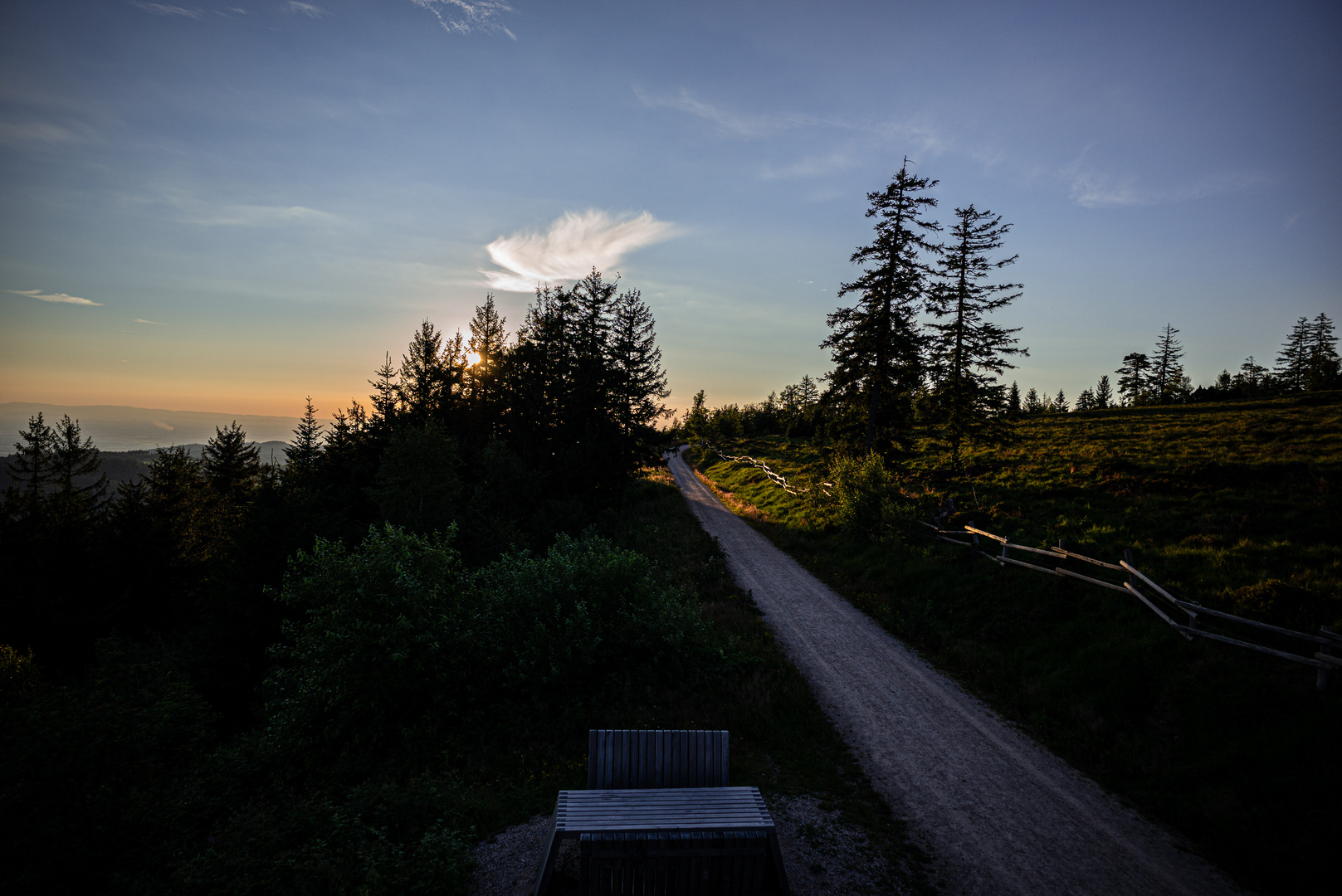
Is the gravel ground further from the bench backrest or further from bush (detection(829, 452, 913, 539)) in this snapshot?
bush (detection(829, 452, 913, 539))

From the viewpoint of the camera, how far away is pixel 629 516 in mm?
32594

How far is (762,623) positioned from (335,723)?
11567 millimetres

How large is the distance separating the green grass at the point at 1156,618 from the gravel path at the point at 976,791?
27.5 inches

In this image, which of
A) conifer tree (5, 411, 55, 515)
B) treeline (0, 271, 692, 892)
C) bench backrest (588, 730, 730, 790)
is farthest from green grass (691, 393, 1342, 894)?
conifer tree (5, 411, 55, 515)

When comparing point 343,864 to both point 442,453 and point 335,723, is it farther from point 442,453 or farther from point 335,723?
point 442,453

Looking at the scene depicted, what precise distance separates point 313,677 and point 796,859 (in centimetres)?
941

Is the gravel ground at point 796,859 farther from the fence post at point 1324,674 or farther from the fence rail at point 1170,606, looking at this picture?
the fence rail at point 1170,606

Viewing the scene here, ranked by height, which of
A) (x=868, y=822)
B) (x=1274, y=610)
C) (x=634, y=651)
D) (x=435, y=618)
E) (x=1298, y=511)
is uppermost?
(x=1298, y=511)

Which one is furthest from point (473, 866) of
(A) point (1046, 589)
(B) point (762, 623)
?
(A) point (1046, 589)

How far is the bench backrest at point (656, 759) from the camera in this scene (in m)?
7.26

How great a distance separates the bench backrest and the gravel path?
340 cm

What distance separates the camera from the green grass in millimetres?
7680

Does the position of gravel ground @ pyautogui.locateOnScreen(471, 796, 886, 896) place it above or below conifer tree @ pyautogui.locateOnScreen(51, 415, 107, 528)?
below

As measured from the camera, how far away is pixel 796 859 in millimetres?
6914
